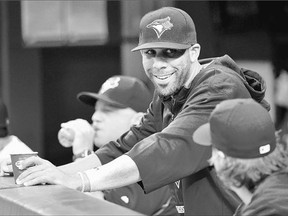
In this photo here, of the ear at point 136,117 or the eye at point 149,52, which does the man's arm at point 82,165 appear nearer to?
the eye at point 149,52

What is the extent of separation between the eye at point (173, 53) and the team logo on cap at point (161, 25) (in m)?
0.08

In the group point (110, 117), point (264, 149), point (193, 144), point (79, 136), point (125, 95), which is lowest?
point (79, 136)

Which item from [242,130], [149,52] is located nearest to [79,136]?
[149,52]

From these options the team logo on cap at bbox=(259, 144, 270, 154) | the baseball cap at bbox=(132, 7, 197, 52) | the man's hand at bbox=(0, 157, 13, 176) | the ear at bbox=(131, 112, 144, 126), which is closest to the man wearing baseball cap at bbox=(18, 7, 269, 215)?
the baseball cap at bbox=(132, 7, 197, 52)

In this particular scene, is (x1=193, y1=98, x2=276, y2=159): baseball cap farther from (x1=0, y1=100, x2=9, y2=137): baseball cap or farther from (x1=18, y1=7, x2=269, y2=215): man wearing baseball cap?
(x1=0, y1=100, x2=9, y2=137): baseball cap

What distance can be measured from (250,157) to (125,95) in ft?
8.42

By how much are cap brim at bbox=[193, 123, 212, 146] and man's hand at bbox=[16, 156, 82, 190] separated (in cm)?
52

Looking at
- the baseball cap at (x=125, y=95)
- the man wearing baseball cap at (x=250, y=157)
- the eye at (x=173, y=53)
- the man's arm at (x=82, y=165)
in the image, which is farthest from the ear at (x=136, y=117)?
the man wearing baseball cap at (x=250, y=157)

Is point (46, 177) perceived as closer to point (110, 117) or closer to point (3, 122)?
point (110, 117)

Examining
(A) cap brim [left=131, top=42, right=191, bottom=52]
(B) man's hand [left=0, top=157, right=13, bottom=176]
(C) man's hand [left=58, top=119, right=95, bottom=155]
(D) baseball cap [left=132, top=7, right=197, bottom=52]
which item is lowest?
(C) man's hand [left=58, top=119, right=95, bottom=155]

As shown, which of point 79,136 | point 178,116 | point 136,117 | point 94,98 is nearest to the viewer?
point 178,116

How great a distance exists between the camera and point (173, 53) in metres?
3.60

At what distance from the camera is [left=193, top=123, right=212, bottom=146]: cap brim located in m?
2.96

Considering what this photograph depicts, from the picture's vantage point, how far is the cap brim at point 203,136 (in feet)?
9.70
